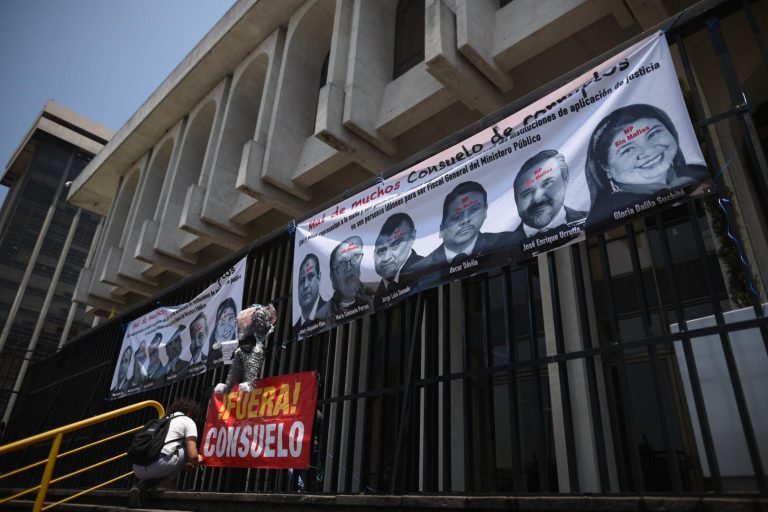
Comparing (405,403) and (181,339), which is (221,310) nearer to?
(181,339)

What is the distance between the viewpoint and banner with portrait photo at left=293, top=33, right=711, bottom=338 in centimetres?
342

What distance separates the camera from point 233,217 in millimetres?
12500

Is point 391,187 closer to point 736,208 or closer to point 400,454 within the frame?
point 400,454

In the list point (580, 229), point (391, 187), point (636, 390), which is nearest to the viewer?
point (580, 229)

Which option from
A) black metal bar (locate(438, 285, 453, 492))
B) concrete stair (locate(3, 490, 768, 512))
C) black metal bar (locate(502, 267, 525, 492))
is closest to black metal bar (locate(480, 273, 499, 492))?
black metal bar (locate(502, 267, 525, 492))

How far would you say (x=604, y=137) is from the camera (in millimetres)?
3691

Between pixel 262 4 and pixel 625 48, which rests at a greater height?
pixel 262 4

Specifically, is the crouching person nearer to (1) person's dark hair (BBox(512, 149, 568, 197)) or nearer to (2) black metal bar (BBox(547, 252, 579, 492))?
(2) black metal bar (BBox(547, 252, 579, 492))

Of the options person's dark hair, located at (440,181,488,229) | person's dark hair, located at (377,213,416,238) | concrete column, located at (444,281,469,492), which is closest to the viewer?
person's dark hair, located at (440,181,488,229)

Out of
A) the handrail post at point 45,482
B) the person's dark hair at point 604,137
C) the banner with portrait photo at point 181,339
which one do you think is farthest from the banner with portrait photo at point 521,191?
the handrail post at point 45,482

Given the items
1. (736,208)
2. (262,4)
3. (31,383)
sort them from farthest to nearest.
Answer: (31,383), (262,4), (736,208)

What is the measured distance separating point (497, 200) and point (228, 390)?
3823mm

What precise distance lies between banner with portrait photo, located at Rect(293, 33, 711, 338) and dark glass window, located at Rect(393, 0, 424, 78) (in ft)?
21.7

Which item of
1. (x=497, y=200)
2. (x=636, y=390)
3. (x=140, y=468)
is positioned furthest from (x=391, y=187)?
(x=636, y=390)
